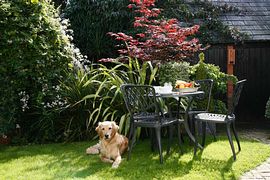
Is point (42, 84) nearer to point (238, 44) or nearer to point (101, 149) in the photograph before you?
point (101, 149)

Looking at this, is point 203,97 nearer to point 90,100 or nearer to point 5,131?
point 90,100

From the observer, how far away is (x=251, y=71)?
9.38m

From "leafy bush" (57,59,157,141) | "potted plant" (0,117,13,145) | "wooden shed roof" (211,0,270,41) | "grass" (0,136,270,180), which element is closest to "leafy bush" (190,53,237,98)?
"leafy bush" (57,59,157,141)

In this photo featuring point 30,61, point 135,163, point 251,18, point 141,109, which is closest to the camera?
point 135,163

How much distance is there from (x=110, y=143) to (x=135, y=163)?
0.45 metres

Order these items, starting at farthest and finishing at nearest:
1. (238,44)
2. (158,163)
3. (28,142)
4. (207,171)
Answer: (238,44)
(28,142)
(158,163)
(207,171)

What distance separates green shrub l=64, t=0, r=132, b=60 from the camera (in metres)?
8.92

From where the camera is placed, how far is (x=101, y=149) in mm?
5031

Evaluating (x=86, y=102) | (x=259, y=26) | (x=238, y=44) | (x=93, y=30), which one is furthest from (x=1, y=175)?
(x=259, y=26)

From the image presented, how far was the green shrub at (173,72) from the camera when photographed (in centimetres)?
651

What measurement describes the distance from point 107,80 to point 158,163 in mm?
2411

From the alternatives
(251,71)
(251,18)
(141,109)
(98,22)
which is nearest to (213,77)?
(141,109)

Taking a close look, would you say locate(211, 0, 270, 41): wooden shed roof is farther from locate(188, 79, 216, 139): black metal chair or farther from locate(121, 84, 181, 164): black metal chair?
locate(121, 84, 181, 164): black metal chair

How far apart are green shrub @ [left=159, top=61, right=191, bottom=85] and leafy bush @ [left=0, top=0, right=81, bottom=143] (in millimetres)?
1807
